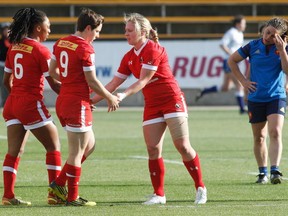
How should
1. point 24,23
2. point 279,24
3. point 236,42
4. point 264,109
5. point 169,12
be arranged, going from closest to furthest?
point 24,23
point 279,24
point 264,109
point 236,42
point 169,12

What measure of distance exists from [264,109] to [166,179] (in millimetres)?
1440

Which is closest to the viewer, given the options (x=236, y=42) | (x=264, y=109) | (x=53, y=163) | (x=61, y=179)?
(x=61, y=179)

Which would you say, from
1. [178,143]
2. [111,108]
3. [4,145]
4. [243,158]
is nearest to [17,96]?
[111,108]

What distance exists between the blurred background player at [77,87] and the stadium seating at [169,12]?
758 inches

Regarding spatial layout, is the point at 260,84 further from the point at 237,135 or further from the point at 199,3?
the point at 199,3

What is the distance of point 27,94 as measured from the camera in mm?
9297

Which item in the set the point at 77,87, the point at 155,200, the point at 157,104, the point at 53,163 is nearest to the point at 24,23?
the point at 77,87

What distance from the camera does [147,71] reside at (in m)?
9.23

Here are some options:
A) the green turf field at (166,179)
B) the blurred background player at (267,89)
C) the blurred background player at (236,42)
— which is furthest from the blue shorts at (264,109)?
the blurred background player at (236,42)

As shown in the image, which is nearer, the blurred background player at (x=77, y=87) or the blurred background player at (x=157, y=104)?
the blurred background player at (x=77, y=87)

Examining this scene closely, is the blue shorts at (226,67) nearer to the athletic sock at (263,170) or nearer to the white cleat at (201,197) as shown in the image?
the athletic sock at (263,170)

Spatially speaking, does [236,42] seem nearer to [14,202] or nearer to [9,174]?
[9,174]

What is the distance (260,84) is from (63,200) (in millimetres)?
3058

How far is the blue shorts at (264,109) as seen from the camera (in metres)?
11.1
